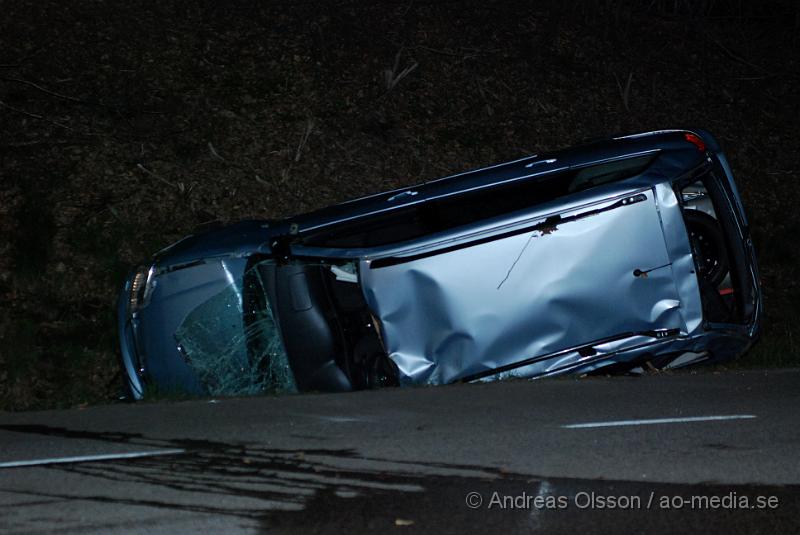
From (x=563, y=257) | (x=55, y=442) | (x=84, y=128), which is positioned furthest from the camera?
(x=84, y=128)

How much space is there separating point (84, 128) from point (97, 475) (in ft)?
27.3

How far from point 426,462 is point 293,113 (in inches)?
366

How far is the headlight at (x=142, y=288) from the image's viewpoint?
27.9ft

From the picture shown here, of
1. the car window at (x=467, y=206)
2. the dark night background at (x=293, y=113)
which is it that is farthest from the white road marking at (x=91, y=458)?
the dark night background at (x=293, y=113)

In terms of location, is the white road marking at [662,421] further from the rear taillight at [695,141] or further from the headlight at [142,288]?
the headlight at [142,288]

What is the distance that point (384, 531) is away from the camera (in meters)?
4.92

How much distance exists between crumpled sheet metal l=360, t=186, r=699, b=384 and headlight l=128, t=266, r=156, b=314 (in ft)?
6.52

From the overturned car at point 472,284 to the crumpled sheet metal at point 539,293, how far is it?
0.04 feet

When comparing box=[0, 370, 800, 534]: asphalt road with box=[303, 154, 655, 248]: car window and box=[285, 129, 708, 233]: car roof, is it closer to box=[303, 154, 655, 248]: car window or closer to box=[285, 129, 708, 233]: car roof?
box=[303, 154, 655, 248]: car window

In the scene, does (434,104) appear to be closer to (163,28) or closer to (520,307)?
(163,28)

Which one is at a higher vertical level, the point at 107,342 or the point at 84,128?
the point at 84,128

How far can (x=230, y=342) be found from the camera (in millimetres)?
8281

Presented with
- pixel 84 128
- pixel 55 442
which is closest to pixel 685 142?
pixel 55 442

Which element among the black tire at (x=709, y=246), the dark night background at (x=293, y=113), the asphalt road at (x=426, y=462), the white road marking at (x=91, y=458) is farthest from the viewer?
the dark night background at (x=293, y=113)
